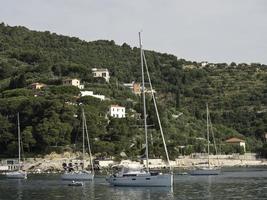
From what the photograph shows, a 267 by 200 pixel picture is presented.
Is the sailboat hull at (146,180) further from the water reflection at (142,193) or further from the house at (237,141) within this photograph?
the house at (237,141)

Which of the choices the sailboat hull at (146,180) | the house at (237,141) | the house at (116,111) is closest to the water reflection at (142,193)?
the sailboat hull at (146,180)

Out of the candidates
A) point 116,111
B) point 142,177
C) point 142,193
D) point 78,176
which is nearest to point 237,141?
point 116,111

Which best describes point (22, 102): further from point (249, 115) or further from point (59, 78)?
point (249, 115)

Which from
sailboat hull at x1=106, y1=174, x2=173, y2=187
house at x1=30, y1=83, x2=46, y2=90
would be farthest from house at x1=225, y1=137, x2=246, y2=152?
sailboat hull at x1=106, y1=174, x2=173, y2=187

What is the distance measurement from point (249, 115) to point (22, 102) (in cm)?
5975

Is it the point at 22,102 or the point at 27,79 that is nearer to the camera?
the point at 22,102

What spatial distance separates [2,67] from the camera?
5595 inches

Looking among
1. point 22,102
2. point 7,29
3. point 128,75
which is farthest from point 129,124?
point 7,29

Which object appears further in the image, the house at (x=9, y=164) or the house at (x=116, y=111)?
the house at (x=116, y=111)

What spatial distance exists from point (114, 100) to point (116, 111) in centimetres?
971

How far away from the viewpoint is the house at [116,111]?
361 feet

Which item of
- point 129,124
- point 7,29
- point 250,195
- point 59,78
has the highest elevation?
point 7,29

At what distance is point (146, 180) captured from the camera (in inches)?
2046

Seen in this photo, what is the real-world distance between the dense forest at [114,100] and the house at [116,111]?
1287 mm
